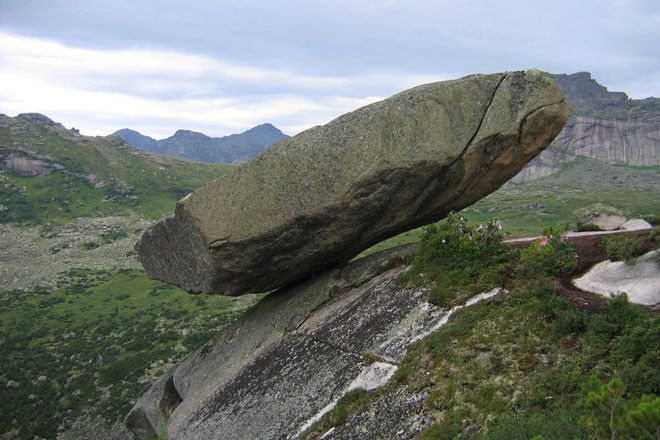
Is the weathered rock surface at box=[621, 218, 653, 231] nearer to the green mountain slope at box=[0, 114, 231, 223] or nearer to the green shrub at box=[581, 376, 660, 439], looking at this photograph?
the green shrub at box=[581, 376, 660, 439]

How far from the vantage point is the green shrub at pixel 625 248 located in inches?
589

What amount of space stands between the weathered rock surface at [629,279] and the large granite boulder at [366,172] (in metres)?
6.25

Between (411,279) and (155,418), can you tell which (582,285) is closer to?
(411,279)

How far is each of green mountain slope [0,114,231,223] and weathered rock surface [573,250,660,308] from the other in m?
143

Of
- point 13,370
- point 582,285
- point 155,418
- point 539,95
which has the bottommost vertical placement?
point 13,370

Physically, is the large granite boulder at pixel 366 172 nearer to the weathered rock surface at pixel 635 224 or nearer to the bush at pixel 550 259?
the bush at pixel 550 259

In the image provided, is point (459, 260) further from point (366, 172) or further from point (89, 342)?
point (89, 342)

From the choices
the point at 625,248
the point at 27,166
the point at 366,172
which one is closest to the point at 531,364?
the point at 625,248

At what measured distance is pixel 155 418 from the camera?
25.5m

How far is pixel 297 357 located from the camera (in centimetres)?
1875

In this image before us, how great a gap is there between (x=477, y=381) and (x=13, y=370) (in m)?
44.8

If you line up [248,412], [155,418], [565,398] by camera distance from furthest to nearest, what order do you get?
1. [155,418]
2. [248,412]
3. [565,398]

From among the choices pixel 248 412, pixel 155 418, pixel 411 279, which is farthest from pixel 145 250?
pixel 411 279

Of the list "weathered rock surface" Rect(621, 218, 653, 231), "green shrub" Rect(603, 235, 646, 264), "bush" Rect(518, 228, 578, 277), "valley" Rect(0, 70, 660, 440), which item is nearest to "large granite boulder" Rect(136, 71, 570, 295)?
"valley" Rect(0, 70, 660, 440)
